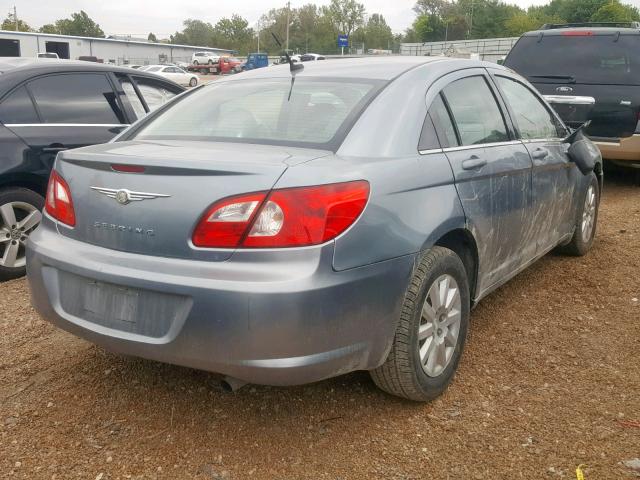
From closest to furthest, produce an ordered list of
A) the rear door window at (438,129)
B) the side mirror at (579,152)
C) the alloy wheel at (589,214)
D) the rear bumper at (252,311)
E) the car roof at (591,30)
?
the rear bumper at (252,311) → the rear door window at (438,129) → the side mirror at (579,152) → the alloy wheel at (589,214) → the car roof at (591,30)

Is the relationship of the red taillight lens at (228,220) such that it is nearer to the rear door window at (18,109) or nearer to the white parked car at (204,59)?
the rear door window at (18,109)

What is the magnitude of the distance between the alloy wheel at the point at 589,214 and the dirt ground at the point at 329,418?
1462 millimetres

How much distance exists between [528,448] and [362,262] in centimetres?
108

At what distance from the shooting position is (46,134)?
4875 mm

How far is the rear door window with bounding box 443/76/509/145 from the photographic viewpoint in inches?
134

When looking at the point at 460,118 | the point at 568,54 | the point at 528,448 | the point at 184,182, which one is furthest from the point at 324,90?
the point at 568,54

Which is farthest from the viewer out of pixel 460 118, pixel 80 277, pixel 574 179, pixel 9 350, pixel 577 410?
pixel 574 179

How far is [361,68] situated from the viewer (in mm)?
3439

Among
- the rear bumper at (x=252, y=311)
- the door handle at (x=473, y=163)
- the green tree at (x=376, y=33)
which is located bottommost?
the rear bumper at (x=252, y=311)

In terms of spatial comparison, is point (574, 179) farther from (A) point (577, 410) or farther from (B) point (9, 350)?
(B) point (9, 350)

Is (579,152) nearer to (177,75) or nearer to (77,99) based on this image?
(77,99)

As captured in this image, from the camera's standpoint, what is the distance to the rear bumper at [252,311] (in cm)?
233

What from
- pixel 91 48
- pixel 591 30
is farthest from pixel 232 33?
pixel 591 30

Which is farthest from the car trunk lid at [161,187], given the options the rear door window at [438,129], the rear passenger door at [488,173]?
the rear passenger door at [488,173]
